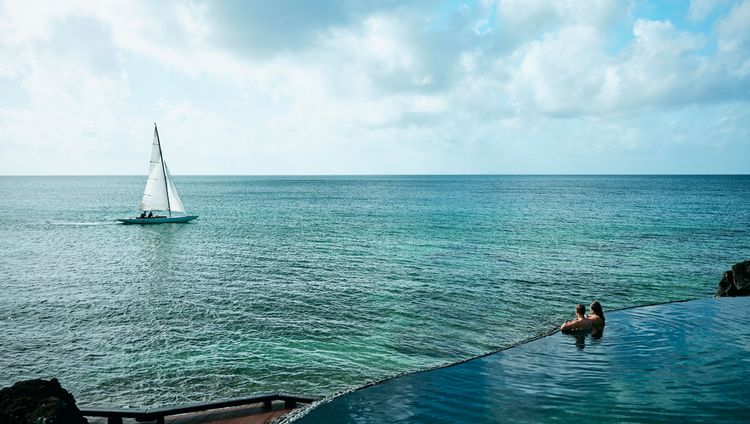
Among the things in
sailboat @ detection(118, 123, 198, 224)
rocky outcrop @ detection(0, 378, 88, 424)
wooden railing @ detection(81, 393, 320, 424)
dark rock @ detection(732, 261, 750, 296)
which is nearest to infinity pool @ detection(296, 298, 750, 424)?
wooden railing @ detection(81, 393, 320, 424)

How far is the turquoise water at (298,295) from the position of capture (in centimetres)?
2033

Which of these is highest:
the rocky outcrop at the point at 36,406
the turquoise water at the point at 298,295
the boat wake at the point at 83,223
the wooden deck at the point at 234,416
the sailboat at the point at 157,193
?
the sailboat at the point at 157,193

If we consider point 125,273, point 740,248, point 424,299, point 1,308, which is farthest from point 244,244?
point 740,248

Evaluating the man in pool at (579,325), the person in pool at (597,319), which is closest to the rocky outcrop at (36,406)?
the man in pool at (579,325)

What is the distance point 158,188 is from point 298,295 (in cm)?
5157

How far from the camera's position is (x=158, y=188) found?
73250 millimetres

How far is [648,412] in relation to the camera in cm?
1209

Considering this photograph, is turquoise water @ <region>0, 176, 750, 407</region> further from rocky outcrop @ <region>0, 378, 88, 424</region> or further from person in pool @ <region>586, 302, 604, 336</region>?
rocky outcrop @ <region>0, 378, 88, 424</region>

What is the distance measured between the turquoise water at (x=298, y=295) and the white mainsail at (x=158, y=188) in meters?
8.80

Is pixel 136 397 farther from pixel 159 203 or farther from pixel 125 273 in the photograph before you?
pixel 159 203

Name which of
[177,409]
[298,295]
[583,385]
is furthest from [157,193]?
[583,385]

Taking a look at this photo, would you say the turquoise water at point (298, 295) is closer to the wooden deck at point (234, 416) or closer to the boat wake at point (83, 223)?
the wooden deck at point (234, 416)

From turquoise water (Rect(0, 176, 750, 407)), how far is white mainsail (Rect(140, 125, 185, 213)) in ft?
28.9

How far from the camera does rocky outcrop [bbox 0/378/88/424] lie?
977 centimetres
